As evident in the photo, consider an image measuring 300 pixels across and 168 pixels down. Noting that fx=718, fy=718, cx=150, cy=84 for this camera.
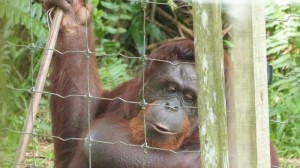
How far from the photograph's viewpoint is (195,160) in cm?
337

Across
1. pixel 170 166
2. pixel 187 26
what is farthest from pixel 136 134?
pixel 187 26

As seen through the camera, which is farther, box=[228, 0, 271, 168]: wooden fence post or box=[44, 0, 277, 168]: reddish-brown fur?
box=[44, 0, 277, 168]: reddish-brown fur

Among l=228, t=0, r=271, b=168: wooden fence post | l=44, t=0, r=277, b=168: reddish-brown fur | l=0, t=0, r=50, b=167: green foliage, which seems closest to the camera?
l=228, t=0, r=271, b=168: wooden fence post

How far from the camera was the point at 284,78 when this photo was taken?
174 inches

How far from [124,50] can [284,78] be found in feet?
7.09

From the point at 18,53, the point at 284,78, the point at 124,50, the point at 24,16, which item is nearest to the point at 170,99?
the point at 284,78

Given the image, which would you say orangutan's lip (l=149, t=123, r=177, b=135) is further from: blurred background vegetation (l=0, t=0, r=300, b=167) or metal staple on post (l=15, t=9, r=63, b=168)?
blurred background vegetation (l=0, t=0, r=300, b=167)

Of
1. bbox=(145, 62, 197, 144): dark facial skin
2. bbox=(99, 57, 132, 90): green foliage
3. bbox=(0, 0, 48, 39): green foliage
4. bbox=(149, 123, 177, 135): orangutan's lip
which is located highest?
bbox=(0, 0, 48, 39): green foliage

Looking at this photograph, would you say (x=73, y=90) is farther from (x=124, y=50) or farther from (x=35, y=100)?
(x=124, y=50)

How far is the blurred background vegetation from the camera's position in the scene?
15.5ft

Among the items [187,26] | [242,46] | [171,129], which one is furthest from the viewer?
[187,26]

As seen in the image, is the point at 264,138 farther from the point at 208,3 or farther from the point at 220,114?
the point at 208,3

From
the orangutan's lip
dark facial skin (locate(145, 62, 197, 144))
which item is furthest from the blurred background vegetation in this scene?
the orangutan's lip

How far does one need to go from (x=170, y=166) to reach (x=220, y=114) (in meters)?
0.94
